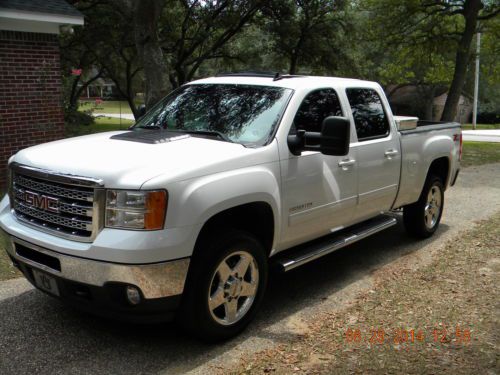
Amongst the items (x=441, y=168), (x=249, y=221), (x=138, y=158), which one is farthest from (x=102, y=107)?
(x=138, y=158)

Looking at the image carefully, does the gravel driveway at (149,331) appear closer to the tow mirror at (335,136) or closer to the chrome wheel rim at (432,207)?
the chrome wheel rim at (432,207)

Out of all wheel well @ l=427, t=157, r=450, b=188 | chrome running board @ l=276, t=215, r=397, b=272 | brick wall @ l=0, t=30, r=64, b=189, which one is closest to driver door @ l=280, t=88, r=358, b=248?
chrome running board @ l=276, t=215, r=397, b=272

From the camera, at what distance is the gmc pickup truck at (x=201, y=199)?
130 inches

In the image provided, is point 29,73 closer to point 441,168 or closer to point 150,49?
point 150,49

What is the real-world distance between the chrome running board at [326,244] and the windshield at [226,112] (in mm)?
1064

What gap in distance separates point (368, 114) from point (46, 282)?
139 inches

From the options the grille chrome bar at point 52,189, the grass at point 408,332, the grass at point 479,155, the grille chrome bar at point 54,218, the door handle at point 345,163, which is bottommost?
the grass at point 408,332

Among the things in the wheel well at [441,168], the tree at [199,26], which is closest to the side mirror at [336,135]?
the wheel well at [441,168]

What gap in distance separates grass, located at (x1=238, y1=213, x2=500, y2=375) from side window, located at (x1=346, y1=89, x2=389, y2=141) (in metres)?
1.51

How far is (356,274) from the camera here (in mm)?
5461

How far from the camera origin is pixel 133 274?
323 cm

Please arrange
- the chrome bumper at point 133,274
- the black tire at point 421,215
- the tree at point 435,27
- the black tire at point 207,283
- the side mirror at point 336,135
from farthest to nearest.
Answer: the tree at point 435,27, the black tire at point 421,215, the side mirror at point 336,135, the black tire at point 207,283, the chrome bumper at point 133,274

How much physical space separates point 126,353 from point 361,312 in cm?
202

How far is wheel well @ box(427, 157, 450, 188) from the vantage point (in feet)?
21.9
